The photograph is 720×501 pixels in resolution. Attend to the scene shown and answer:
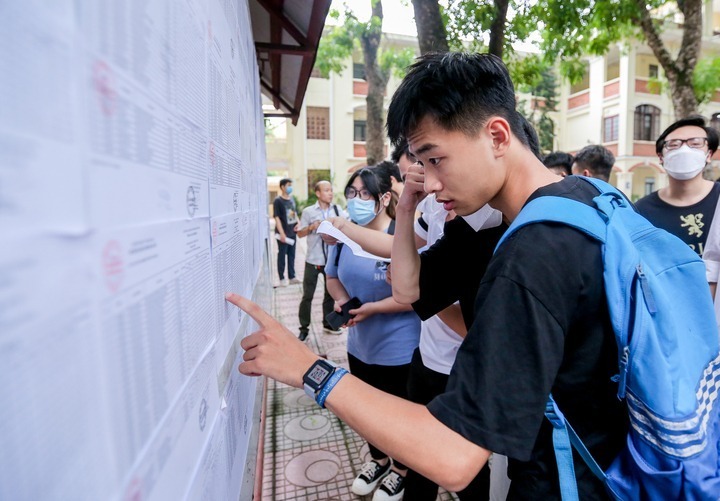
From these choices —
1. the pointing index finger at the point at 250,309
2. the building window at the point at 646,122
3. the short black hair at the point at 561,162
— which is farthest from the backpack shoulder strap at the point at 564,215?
the building window at the point at 646,122

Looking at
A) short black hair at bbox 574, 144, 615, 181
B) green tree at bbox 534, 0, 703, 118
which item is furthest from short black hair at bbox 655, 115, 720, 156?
green tree at bbox 534, 0, 703, 118

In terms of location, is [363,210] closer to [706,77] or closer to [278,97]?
[278,97]

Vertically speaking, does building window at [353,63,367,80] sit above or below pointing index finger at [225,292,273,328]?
above

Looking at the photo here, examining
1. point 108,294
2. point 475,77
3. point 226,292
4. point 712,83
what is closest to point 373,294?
point 226,292

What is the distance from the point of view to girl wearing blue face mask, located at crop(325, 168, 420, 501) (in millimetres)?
2332

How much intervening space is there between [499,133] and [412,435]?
699mm

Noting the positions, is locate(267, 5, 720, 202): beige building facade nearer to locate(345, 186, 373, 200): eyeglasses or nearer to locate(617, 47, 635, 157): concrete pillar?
locate(617, 47, 635, 157): concrete pillar

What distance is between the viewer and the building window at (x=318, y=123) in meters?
18.7

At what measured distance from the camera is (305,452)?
2793 millimetres

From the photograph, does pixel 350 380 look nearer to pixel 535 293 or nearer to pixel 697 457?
pixel 535 293

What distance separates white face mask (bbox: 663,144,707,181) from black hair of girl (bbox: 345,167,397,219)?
1.83 m

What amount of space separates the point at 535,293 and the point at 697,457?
0.48 metres

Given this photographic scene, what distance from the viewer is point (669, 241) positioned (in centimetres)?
92

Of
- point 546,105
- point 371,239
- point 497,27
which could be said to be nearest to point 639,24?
point 497,27
